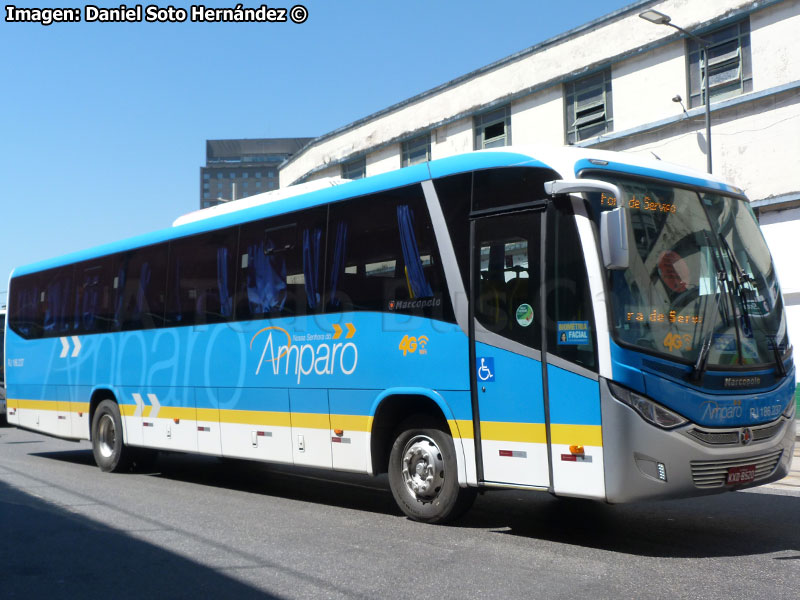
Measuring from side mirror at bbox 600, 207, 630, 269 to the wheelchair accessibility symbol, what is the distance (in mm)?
1439

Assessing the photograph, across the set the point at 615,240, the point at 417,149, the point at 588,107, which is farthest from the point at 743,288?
the point at 417,149

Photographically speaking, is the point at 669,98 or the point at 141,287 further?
the point at 669,98

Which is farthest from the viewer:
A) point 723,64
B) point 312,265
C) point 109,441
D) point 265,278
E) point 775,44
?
point 723,64

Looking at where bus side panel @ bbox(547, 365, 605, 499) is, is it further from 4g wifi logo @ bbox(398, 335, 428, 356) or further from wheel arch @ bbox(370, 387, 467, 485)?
4g wifi logo @ bbox(398, 335, 428, 356)

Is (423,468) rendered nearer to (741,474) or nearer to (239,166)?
(741,474)

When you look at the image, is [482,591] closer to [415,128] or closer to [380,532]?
[380,532]

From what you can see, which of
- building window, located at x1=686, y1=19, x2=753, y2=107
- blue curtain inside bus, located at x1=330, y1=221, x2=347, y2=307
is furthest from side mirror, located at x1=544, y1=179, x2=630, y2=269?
building window, located at x1=686, y1=19, x2=753, y2=107

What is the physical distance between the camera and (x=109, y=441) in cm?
1360

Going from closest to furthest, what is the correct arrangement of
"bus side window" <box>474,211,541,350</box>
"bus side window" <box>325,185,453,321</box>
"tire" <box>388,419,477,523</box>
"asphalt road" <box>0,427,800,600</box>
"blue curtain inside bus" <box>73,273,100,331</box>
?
"asphalt road" <box>0,427,800,600</box> → "bus side window" <box>474,211,541,350</box> → "tire" <box>388,419,477,523</box> → "bus side window" <box>325,185,453,321</box> → "blue curtain inside bus" <box>73,273,100,331</box>

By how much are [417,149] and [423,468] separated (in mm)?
27424

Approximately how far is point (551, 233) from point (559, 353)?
938 mm

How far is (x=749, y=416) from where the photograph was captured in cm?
717

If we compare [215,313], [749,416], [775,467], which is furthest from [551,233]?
[215,313]

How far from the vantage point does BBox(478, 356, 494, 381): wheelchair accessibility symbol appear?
25.3ft
